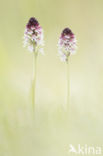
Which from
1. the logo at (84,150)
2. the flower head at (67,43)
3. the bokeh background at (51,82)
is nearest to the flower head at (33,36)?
the flower head at (67,43)

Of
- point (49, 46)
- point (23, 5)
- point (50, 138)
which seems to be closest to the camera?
Answer: point (50, 138)

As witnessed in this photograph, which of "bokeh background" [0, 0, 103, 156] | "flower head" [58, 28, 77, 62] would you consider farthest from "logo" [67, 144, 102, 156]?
"flower head" [58, 28, 77, 62]

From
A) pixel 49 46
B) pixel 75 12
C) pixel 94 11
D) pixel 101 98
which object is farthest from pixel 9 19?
pixel 101 98

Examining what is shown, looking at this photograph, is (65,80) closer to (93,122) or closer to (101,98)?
(101,98)

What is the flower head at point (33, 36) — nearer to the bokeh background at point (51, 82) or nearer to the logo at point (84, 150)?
the bokeh background at point (51, 82)

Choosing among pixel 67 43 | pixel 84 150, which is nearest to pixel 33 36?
pixel 67 43

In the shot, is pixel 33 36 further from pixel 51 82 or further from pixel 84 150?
pixel 84 150
